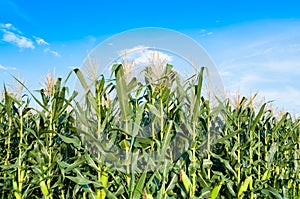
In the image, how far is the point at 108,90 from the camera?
3619mm

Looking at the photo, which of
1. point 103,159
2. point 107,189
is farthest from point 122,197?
point 103,159

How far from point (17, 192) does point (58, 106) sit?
3.85ft

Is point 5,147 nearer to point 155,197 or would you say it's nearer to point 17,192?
point 17,192

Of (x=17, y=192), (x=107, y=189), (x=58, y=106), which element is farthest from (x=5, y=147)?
(x=107, y=189)

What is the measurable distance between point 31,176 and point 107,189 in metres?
1.28

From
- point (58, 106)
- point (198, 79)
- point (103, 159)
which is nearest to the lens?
point (103, 159)

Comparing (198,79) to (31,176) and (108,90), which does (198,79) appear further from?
(31,176)

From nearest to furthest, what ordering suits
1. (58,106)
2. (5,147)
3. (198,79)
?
(198,79), (58,106), (5,147)

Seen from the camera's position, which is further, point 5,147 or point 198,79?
point 5,147

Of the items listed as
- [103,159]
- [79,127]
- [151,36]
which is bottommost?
[103,159]

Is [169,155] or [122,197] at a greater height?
[169,155]

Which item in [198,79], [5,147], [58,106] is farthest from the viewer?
[5,147]

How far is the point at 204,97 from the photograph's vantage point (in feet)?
13.3

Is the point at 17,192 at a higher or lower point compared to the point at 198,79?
lower
